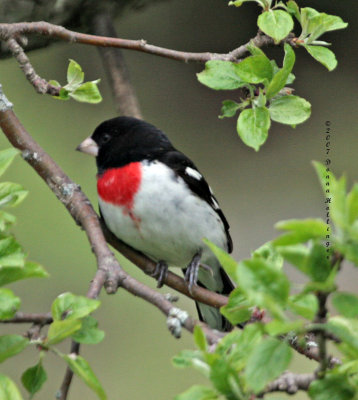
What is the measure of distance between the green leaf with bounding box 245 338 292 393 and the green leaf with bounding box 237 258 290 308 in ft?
0.22

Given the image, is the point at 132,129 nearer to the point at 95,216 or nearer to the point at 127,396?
the point at 95,216

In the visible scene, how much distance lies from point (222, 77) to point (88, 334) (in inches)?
23.7

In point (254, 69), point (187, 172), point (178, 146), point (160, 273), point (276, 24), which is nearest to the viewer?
point (254, 69)

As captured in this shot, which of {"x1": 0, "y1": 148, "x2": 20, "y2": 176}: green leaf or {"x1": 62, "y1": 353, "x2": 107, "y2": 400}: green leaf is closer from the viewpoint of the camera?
{"x1": 62, "y1": 353, "x2": 107, "y2": 400}: green leaf

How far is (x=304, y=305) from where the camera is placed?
982 mm

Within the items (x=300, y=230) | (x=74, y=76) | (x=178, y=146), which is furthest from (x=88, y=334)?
(x=178, y=146)

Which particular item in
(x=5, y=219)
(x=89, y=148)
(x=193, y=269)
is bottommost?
(x=193, y=269)

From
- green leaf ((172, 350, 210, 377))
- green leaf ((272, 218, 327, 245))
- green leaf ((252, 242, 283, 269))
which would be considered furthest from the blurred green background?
green leaf ((272, 218, 327, 245))

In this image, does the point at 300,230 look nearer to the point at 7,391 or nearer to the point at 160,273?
the point at 7,391

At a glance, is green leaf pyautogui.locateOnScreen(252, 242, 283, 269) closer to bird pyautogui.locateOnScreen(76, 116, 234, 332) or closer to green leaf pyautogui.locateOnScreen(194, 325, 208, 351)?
green leaf pyautogui.locateOnScreen(194, 325, 208, 351)

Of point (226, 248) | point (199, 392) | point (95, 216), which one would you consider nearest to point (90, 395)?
point (226, 248)

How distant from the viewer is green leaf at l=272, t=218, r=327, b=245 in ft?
2.89

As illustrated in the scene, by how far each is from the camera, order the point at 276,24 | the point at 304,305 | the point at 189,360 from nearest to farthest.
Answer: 1. the point at 304,305
2. the point at 189,360
3. the point at 276,24

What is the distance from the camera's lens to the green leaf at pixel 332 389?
3.13 ft
